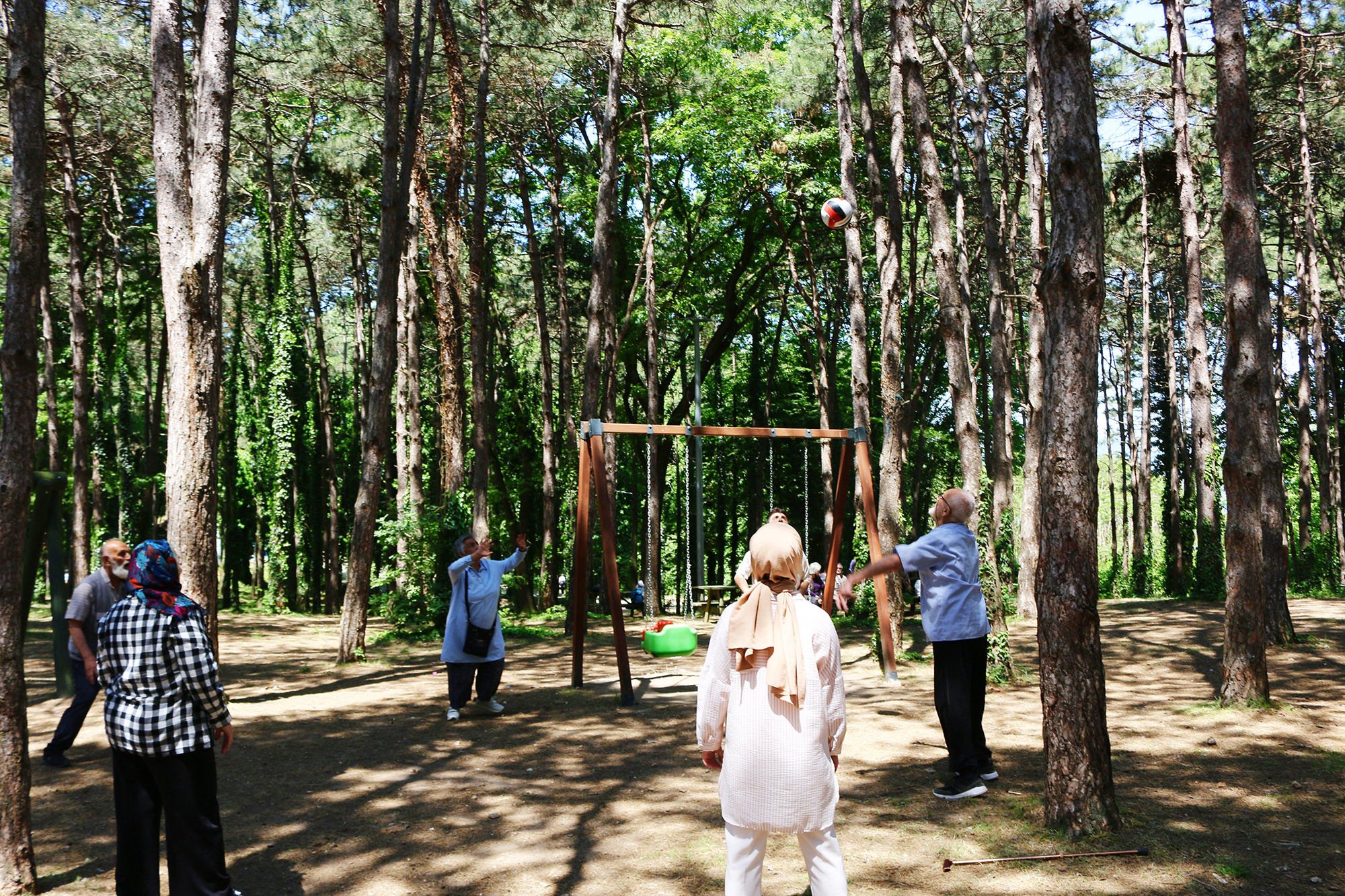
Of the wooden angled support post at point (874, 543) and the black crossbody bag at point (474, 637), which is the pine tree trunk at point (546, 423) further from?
the black crossbody bag at point (474, 637)

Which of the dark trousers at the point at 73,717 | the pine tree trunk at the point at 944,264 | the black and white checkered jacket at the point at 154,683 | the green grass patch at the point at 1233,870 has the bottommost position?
the green grass patch at the point at 1233,870

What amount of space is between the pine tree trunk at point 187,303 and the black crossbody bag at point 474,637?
229 cm

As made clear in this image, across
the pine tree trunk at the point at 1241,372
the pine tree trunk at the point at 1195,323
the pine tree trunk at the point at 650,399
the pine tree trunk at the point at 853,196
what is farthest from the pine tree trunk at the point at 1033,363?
the pine tree trunk at the point at 650,399

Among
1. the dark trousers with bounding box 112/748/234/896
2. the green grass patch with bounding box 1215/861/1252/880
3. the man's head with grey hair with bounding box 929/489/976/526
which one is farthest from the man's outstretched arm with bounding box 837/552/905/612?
the dark trousers with bounding box 112/748/234/896

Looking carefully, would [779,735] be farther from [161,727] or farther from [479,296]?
[479,296]

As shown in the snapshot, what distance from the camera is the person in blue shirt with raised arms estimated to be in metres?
6.01

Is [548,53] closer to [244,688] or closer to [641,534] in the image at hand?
[244,688]

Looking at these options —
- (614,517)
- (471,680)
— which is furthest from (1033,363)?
(471,680)

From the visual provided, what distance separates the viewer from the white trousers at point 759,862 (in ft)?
11.2

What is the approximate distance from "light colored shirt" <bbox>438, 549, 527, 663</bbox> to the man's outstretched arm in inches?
160

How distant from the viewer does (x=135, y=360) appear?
35094 millimetres

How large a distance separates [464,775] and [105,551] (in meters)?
3.21

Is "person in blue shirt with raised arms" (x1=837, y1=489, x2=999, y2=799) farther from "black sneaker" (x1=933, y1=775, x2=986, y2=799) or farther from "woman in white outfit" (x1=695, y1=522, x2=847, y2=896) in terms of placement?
"woman in white outfit" (x1=695, y1=522, x2=847, y2=896)

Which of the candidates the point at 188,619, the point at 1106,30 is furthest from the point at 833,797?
the point at 1106,30
